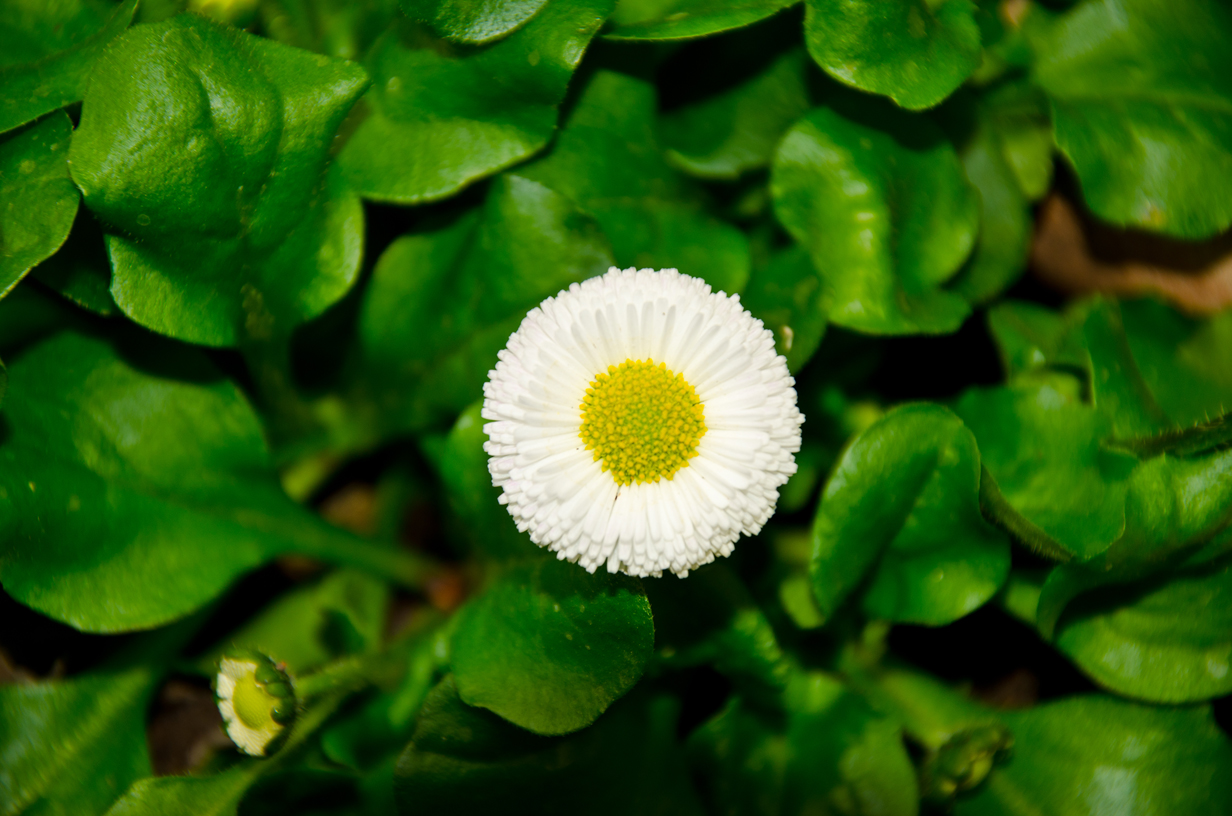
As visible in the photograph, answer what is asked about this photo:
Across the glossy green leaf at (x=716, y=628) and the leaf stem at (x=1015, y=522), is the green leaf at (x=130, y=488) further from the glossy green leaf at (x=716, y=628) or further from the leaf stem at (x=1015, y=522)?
the leaf stem at (x=1015, y=522)

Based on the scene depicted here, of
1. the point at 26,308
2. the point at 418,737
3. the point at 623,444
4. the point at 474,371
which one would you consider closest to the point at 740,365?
the point at 623,444

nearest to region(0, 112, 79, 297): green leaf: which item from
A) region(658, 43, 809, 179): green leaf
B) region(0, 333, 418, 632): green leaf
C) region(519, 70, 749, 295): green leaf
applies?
region(0, 333, 418, 632): green leaf

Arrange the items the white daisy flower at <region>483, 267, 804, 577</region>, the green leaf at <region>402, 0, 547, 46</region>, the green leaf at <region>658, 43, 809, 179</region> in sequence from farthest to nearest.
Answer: the green leaf at <region>658, 43, 809, 179</region> → the green leaf at <region>402, 0, 547, 46</region> → the white daisy flower at <region>483, 267, 804, 577</region>

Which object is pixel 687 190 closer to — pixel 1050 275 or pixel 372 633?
pixel 1050 275

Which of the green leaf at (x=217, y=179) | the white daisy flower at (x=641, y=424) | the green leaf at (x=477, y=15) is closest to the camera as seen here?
the white daisy flower at (x=641, y=424)

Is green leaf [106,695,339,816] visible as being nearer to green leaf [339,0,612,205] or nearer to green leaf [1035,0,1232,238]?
green leaf [339,0,612,205]

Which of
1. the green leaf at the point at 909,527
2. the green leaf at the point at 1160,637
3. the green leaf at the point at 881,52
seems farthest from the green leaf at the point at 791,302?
the green leaf at the point at 1160,637

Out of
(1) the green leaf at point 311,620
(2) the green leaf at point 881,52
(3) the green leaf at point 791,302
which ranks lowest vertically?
(1) the green leaf at point 311,620
